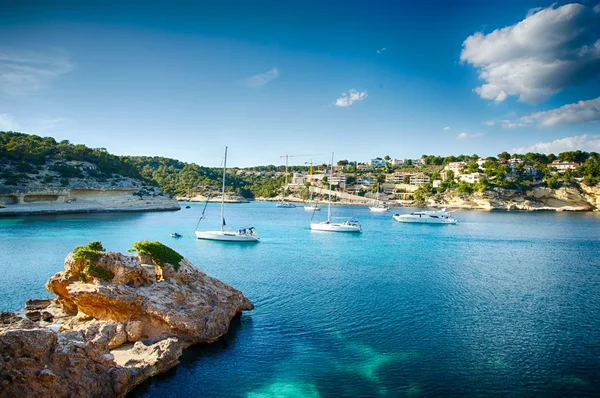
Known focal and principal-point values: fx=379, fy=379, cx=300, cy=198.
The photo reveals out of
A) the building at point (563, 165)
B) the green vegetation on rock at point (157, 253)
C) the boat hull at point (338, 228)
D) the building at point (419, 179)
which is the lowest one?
the boat hull at point (338, 228)

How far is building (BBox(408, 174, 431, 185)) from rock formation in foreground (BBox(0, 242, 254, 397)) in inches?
5576

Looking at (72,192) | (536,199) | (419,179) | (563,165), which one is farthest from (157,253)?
(563,165)

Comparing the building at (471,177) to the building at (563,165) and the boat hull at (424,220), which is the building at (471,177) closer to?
the building at (563,165)

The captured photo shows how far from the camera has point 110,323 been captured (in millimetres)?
14375

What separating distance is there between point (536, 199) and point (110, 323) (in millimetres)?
120458

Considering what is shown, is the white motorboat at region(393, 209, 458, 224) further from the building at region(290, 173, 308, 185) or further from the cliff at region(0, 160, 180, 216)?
the building at region(290, 173, 308, 185)

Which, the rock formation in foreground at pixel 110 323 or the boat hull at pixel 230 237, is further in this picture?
the boat hull at pixel 230 237

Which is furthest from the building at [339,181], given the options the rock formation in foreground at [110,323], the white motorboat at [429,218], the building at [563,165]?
the rock formation in foreground at [110,323]

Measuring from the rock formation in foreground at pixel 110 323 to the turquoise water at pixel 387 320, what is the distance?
974 mm

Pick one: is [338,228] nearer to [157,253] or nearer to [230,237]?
[230,237]

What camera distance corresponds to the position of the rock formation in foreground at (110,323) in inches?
393

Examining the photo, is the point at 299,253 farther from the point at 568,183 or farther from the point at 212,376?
the point at 568,183

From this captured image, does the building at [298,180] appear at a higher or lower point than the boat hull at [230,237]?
higher

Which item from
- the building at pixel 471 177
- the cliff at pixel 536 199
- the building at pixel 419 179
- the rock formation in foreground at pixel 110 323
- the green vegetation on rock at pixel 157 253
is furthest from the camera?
the building at pixel 419 179
